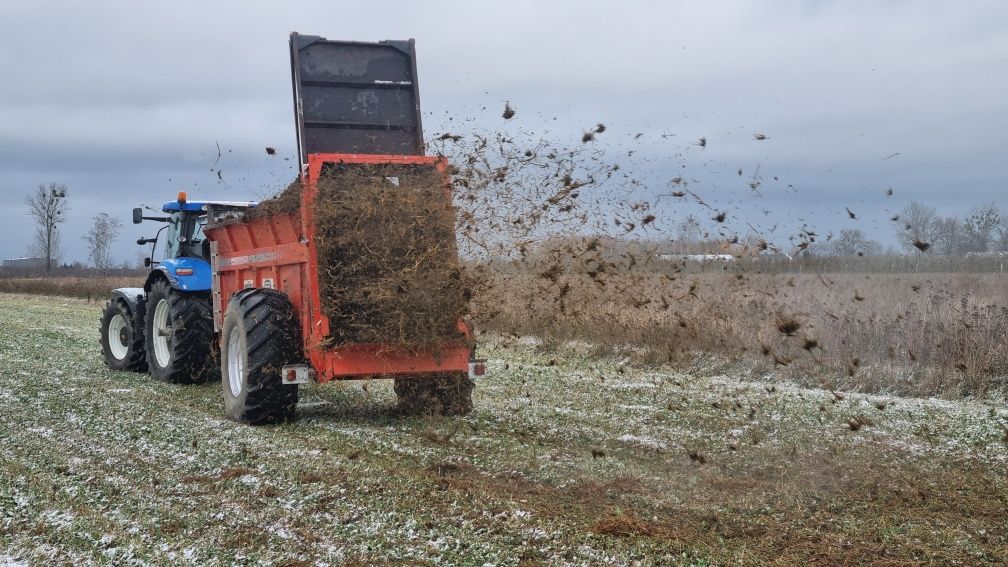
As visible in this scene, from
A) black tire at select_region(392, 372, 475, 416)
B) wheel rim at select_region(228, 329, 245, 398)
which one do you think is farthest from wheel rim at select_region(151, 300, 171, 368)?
black tire at select_region(392, 372, 475, 416)

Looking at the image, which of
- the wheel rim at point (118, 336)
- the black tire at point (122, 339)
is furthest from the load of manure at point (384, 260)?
the wheel rim at point (118, 336)

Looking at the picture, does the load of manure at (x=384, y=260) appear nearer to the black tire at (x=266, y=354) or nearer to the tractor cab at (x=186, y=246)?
the black tire at (x=266, y=354)

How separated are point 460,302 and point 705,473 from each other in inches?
100

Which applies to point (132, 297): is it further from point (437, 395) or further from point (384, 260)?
point (384, 260)

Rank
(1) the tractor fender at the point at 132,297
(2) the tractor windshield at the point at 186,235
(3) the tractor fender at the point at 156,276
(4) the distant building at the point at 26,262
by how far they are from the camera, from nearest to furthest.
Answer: (3) the tractor fender at the point at 156,276, (2) the tractor windshield at the point at 186,235, (1) the tractor fender at the point at 132,297, (4) the distant building at the point at 26,262

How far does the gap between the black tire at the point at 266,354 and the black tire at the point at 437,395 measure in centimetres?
101

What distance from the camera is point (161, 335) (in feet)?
37.8

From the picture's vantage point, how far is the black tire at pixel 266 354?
7.80 metres

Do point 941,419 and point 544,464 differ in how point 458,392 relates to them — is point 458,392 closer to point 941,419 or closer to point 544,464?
point 544,464

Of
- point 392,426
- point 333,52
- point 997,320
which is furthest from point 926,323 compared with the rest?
point 333,52

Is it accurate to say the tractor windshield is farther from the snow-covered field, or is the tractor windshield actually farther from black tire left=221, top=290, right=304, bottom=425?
black tire left=221, top=290, right=304, bottom=425

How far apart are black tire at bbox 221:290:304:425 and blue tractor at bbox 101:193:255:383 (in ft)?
7.67

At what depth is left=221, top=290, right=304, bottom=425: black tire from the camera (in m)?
7.80

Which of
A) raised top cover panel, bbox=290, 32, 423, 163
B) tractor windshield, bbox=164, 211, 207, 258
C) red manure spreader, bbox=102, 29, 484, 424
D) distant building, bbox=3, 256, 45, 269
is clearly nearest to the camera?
red manure spreader, bbox=102, 29, 484, 424
